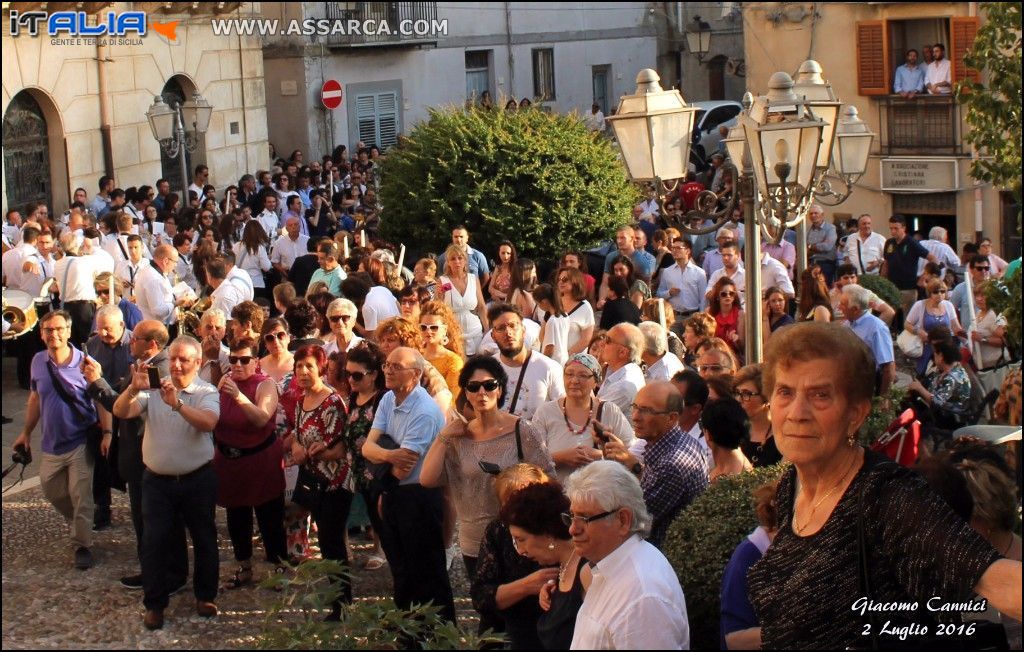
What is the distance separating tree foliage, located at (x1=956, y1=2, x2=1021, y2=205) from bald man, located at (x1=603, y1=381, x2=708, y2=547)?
1687mm

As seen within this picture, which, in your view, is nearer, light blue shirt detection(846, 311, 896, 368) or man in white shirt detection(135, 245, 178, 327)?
light blue shirt detection(846, 311, 896, 368)

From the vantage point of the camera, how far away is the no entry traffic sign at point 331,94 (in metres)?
29.5

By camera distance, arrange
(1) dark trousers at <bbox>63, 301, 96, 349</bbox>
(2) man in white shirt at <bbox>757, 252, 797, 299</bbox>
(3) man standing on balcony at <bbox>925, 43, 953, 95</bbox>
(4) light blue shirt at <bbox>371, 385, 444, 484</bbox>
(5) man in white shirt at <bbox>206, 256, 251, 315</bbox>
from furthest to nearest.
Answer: (3) man standing on balcony at <bbox>925, 43, 953, 95</bbox> < (1) dark trousers at <bbox>63, 301, 96, 349</bbox> < (2) man in white shirt at <bbox>757, 252, 797, 299</bbox> < (5) man in white shirt at <bbox>206, 256, 251, 315</bbox> < (4) light blue shirt at <bbox>371, 385, 444, 484</bbox>

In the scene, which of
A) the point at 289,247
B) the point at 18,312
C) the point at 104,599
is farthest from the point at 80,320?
the point at 104,599

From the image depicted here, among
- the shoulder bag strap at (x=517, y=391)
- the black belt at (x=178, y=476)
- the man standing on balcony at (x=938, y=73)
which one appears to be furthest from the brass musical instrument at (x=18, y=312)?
the man standing on balcony at (x=938, y=73)

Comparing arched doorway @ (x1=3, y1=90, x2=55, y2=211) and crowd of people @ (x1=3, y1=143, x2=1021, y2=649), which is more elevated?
arched doorway @ (x1=3, y1=90, x2=55, y2=211)

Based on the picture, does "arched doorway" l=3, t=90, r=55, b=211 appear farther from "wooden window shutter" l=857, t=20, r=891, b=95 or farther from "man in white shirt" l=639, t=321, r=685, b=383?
"man in white shirt" l=639, t=321, r=685, b=383

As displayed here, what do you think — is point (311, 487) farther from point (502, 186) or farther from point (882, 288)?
point (502, 186)

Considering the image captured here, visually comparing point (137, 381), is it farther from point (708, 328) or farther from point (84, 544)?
point (708, 328)

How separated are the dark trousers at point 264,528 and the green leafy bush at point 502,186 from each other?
653 cm

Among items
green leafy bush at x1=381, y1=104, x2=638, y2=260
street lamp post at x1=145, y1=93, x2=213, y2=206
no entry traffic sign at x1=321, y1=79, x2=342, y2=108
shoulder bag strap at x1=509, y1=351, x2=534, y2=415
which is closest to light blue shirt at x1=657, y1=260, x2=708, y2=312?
green leafy bush at x1=381, y1=104, x2=638, y2=260

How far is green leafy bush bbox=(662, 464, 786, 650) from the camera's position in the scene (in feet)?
16.3

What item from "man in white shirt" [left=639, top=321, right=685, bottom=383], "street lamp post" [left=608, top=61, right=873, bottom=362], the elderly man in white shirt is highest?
"street lamp post" [left=608, top=61, right=873, bottom=362]

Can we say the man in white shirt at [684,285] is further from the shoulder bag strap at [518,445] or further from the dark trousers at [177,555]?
the shoulder bag strap at [518,445]
